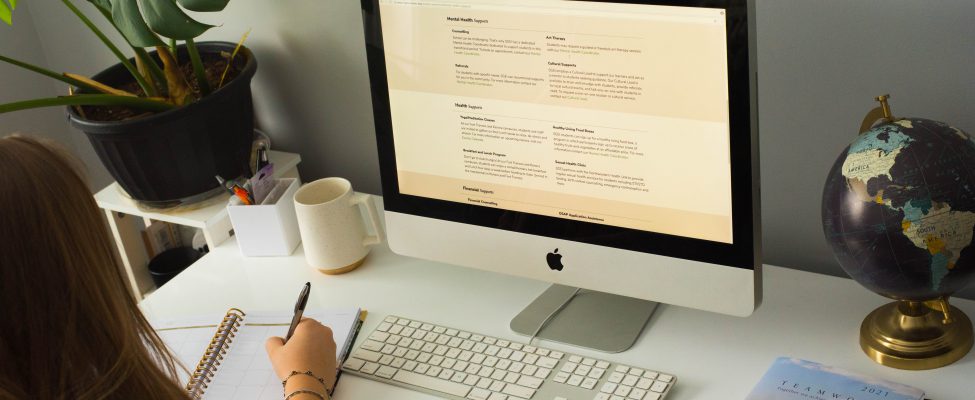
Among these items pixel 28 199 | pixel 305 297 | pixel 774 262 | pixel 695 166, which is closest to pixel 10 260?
pixel 28 199

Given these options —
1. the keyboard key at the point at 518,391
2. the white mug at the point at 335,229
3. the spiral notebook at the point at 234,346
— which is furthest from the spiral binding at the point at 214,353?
the keyboard key at the point at 518,391

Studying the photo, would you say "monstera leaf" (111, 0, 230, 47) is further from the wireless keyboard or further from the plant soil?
the wireless keyboard

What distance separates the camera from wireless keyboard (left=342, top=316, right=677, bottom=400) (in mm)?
1073

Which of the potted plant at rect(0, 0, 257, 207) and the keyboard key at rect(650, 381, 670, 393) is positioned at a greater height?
the potted plant at rect(0, 0, 257, 207)

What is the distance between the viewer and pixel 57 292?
89 centimetres

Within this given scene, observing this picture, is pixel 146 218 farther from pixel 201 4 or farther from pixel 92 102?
pixel 201 4

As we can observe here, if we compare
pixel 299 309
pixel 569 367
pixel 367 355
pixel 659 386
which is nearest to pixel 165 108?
pixel 299 309

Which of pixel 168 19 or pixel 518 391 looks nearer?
pixel 518 391

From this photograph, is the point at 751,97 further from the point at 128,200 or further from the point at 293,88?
the point at 128,200

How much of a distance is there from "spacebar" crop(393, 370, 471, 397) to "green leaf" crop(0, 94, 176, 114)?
2.05 ft

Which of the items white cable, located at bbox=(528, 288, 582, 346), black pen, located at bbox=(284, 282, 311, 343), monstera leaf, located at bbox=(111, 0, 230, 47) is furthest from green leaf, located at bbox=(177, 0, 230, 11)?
white cable, located at bbox=(528, 288, 582, 346)

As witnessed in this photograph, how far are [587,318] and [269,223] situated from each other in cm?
52

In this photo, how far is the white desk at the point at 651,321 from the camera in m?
1.08

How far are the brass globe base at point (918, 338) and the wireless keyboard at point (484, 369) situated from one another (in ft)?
0.77
